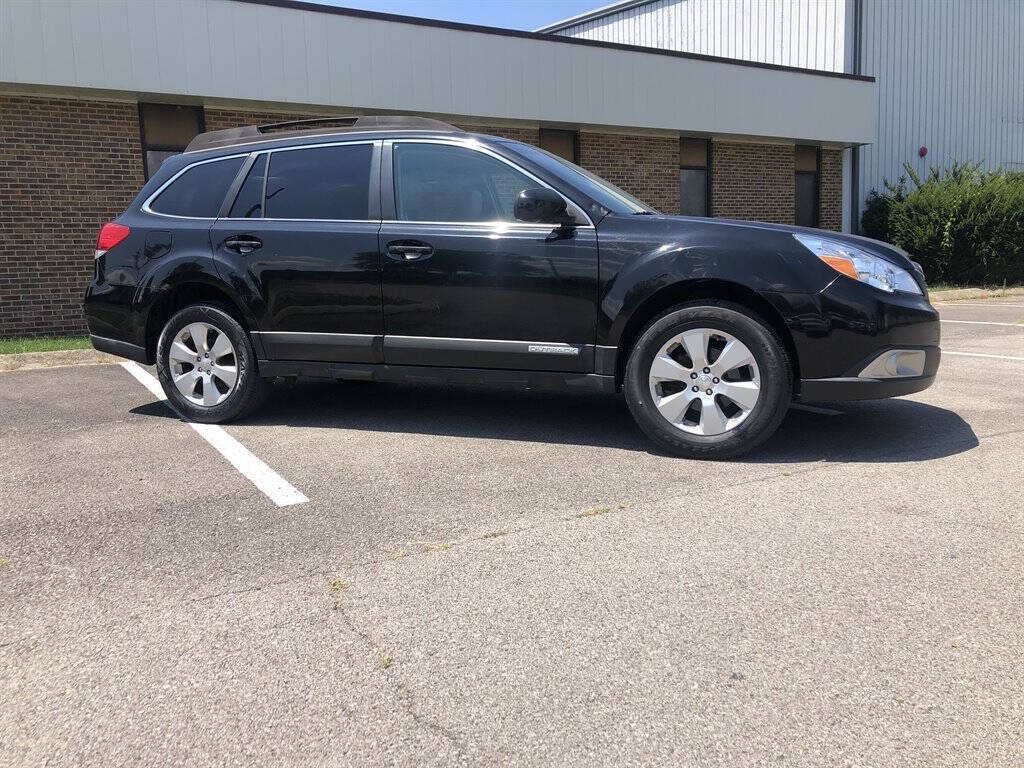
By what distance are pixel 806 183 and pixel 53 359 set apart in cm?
1488

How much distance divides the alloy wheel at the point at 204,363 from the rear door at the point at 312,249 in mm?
309

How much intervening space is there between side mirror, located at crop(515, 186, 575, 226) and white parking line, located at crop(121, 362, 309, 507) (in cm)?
188

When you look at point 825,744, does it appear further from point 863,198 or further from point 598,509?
point 863,198

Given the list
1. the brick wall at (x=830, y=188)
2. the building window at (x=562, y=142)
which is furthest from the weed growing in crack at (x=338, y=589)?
the brick wall at (x=830, y=188)

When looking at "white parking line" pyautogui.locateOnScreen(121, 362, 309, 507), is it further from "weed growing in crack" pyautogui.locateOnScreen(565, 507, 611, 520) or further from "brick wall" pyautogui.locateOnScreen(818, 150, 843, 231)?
"brick wall" pyautogui.locateOnScreen(818, 150, 843, 231)

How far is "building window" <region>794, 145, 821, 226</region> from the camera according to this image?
17781 millimetres

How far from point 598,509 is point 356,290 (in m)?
2.18

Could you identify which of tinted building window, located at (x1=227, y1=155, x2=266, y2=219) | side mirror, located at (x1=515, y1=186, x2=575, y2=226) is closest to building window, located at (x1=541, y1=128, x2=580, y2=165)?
tinted building window, located at (x1=227, y1=155, x2=266, y2=219)

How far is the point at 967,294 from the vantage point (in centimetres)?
1583

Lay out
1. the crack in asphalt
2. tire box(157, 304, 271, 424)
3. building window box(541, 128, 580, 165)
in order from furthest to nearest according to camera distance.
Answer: building window box(541, 128, 580, 165) → tire box(157, 304, 271, 424) → the crack in asphalt

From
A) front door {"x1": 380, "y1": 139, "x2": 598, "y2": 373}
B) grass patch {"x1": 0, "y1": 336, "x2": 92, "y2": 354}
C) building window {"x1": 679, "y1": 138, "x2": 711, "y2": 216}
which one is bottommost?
grass patch {"x1": 0, "y1": 336, "x2": 92, "y2": 354}

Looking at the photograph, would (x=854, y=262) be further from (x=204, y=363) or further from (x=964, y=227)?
(x=964, y=227)

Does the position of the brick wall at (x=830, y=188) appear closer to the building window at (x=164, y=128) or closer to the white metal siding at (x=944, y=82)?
the white metal siding at (x=944, y=82)

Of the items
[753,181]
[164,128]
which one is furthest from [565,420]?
[753,181]
